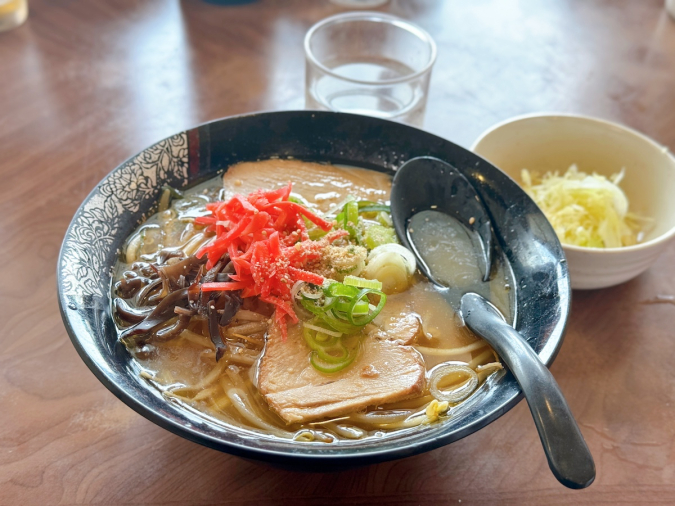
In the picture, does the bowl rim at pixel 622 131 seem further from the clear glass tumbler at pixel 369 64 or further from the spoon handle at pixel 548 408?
the spoon handle at pixel 548 408

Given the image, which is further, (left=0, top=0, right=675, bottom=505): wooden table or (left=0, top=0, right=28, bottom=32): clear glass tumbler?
(left=0, top=0, right=28, bottom=32): clear glass tumbler

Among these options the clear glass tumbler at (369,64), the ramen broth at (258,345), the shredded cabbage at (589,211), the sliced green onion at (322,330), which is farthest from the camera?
the clear glass tumbler at (369,64)

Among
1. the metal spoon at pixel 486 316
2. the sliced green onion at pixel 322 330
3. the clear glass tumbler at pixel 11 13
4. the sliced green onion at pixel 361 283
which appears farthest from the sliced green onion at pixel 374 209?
the clear glass tumbler at pixel 11 13

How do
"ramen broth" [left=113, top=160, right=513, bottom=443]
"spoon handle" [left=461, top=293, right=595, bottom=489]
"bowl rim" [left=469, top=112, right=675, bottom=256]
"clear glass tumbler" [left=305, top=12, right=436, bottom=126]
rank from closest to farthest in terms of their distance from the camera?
"spoon handle" [left=461, top=293, right=595, bottom=489], "ramen broth" [left=113, top=160, right=513, bottom=443], "bowl rim" [left=469, top=112, right=675, bottom=256], "clear glass tumbler" [left=305, top=12, right=436, bottom=126]

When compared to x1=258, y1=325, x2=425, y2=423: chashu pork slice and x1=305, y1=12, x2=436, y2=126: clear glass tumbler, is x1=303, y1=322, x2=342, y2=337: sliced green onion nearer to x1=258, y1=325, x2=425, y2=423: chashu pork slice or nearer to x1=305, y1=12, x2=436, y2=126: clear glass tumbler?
x1=258, y1=325, x2=425, y2=423: chashu pork slice

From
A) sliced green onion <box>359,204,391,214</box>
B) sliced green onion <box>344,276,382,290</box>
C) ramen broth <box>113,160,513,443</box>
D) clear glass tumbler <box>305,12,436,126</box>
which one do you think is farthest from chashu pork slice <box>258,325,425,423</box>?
clear glass tumbler <box>305,12,436,126</box>

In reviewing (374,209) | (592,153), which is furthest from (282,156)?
(592,153)
